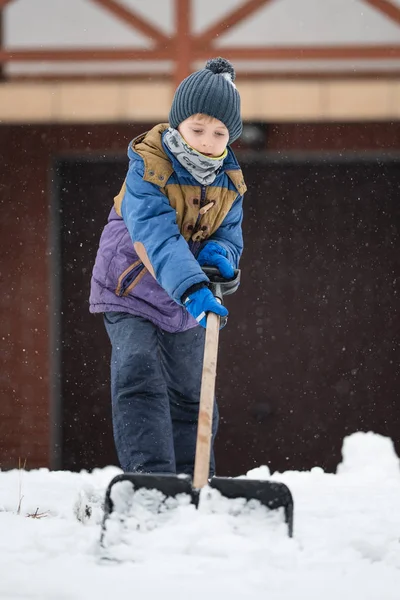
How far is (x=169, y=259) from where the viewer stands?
2238mm

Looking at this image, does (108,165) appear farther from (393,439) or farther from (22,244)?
(393,439)

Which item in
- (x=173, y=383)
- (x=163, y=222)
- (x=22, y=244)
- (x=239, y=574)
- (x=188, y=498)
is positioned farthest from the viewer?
(x=22, y=244)

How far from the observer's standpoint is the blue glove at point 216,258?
7.86 ft

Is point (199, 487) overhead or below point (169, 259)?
below

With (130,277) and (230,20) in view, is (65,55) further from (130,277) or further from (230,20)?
(130,277)

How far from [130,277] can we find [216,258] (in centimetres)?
29

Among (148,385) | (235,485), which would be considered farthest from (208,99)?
(235,485)

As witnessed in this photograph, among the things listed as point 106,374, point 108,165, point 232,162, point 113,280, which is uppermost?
point 108,165

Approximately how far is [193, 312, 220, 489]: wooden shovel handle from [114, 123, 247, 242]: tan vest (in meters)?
0.40

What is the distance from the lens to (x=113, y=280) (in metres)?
2.56

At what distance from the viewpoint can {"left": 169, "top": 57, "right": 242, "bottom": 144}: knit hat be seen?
2.34 meters

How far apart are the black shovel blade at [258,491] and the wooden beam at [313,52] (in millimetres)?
2986

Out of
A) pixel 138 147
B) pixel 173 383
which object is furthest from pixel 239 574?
pixel 138 147

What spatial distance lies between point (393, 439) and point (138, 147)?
11.2 feet
